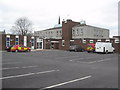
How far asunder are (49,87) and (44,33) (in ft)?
191

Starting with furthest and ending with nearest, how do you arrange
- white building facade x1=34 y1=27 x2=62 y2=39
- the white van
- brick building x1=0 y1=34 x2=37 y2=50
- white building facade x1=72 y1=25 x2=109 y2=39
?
white building facade x1=34 y1=27 x2=62 y2=39
white building facade x1=72 y1=25 x2=109 y2=39
brick building x1=0 y1=34 x2=37 y2=50
the white van

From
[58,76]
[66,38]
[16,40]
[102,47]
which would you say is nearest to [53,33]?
[66,38]

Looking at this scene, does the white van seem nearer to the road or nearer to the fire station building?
the fire station building

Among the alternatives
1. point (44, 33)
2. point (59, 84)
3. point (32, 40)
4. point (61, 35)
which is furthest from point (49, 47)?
point (59, 84)

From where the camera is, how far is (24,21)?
58812mm

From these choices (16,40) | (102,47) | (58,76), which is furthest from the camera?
(16,40)

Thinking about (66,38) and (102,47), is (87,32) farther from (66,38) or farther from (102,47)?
(102,47)

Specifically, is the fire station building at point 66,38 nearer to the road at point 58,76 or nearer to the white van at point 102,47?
the white van at point 102,47

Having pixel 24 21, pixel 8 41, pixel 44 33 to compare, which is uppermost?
pixel 24 21

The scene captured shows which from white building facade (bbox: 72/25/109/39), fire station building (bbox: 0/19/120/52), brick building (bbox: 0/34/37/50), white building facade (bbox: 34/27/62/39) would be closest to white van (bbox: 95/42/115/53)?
fire station building (bbox: 0/19/120/52)

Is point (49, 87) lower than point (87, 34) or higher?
lower

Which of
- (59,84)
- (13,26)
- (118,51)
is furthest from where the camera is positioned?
(13,26)

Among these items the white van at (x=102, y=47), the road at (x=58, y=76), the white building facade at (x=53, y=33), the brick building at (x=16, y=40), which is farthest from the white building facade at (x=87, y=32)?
the road at (x=58, y=76)

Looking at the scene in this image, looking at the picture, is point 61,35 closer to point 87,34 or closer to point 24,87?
point 87,34
